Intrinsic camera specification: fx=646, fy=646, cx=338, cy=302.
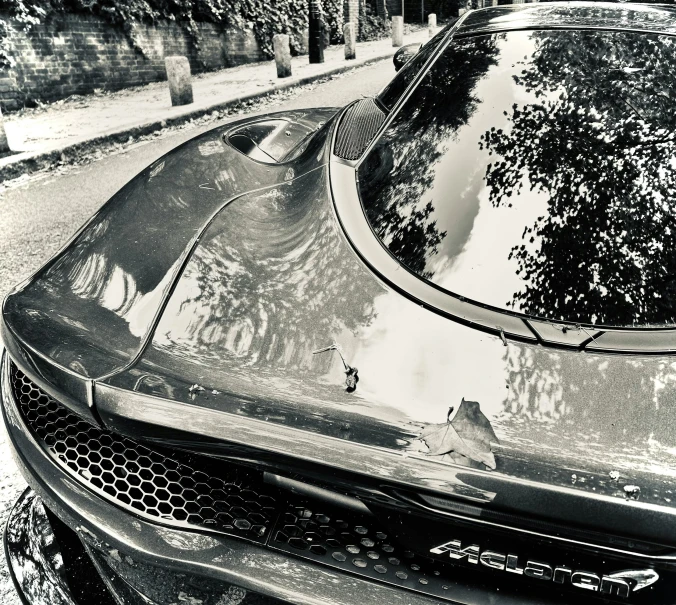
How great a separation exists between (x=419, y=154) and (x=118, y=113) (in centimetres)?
812

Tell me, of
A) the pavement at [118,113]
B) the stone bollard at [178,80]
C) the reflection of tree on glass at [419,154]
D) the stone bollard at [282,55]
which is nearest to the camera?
the reflection of tree on glass at [419,154]

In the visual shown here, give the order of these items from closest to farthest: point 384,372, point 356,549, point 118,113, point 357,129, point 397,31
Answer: point 356,549, point 384,372, point 357,129, point 118,113, point 397,31

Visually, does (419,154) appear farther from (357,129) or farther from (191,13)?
(191,13)

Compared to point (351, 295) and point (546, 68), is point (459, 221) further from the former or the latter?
point (546, 68)

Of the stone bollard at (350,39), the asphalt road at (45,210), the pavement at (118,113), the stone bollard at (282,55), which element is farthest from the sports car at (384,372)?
the stone bollard at (350,39)

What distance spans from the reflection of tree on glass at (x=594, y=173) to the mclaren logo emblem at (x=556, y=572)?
1.72ft

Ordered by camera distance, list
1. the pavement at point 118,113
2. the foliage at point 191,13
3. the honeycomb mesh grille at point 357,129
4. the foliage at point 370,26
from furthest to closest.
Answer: the foliage at point 370,26, the foliage at point 191,13, the pavement at point 118,113, the honeycomb mesh grille at point 357,129

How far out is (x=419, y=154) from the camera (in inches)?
73.1

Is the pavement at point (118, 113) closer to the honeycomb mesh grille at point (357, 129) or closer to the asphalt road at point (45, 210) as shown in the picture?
the asphalt road at point (45, 210)

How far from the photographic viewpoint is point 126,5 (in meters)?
11.3

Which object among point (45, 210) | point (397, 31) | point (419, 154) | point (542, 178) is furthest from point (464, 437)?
point (397, 31)

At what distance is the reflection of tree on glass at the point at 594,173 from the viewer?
1.38 m

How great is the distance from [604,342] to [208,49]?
1416 centimetres

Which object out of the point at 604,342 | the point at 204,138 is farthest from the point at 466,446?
the point at 204,138
